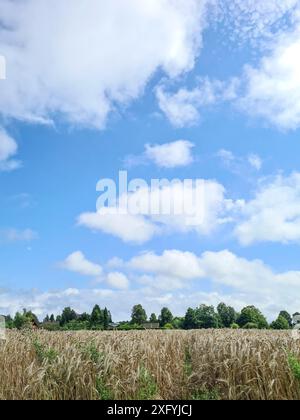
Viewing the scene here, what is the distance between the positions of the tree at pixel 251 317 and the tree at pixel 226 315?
4.10 m

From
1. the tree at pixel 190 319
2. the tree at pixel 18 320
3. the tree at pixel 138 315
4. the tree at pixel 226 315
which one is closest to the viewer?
the tree at pixel 18 320

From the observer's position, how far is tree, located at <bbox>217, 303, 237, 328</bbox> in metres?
64.2

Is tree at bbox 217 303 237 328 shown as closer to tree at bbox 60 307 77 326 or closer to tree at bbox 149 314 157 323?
tree at bbox 149 314 157 323

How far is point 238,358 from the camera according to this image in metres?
9.00

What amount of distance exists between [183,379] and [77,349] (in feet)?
9.28

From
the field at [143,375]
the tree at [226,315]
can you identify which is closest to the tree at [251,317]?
the tree at [226,315]

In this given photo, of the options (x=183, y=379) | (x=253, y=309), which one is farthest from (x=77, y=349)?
(x=253, y=309)

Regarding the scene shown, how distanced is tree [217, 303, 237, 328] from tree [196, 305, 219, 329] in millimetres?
1447

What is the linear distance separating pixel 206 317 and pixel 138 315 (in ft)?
28.4

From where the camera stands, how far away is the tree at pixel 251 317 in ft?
184

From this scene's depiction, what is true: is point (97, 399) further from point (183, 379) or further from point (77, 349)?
point (183, 379)

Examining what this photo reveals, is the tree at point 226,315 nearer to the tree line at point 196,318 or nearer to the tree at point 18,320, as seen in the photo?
the tree line at point 196,318

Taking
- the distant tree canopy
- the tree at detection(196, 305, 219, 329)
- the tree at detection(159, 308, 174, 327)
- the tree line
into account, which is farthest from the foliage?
the tree at detection(159, 308, 174, 327)

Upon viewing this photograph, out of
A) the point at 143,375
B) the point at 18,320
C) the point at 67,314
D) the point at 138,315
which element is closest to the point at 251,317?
the point at 138,315
